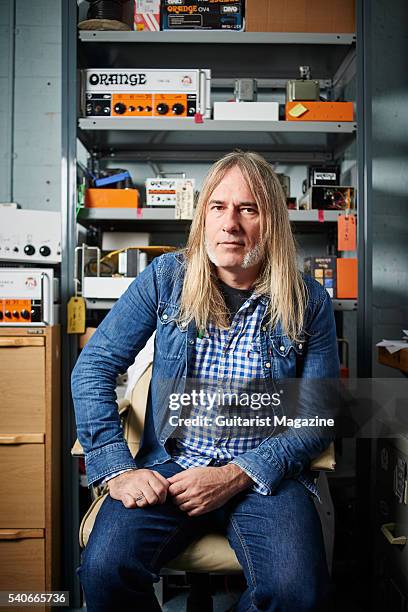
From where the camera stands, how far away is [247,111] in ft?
6.68

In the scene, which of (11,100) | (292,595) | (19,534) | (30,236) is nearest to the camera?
(292,595)

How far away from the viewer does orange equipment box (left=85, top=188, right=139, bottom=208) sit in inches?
82.1

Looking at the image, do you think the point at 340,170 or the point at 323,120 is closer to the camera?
the point at 323,120

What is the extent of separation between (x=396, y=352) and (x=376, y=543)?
0.66m

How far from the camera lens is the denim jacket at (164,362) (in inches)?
52.9

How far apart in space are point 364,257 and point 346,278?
10 cm

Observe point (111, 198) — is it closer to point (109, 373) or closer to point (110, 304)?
point (110, 304)

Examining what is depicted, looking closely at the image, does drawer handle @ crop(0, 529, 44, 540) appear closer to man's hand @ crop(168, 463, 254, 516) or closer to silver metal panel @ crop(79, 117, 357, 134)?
man's hand @ crop(168, 463, 254, 516)

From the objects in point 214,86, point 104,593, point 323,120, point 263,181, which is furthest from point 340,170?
point 104,593

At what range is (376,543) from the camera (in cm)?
188

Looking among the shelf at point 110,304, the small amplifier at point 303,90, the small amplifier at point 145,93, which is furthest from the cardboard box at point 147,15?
the shelf at point 110,304

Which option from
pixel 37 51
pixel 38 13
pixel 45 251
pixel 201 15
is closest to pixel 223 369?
pixel 45 251

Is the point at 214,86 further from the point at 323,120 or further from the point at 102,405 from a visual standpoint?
the point at 102,405

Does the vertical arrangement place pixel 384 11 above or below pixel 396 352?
above
